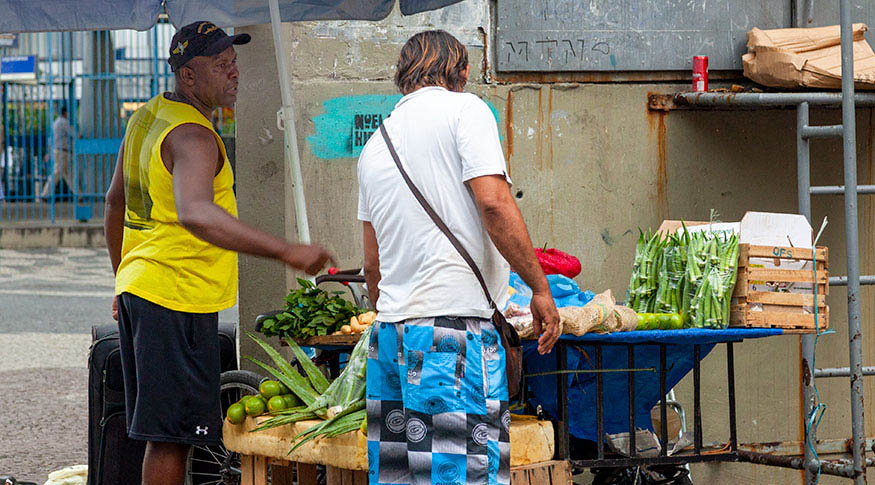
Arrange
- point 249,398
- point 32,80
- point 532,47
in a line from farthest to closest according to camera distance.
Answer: point 32,80 < point 532,47 < point 249,398

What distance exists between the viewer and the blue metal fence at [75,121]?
51.9 ft

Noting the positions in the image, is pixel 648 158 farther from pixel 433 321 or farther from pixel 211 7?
pixel 433 321

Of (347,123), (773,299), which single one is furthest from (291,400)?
(773,299)

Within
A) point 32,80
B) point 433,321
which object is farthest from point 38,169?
→ point 433,321

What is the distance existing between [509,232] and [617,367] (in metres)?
1.14

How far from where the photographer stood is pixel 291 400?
4195 millimetres

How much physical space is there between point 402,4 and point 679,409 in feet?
7.32

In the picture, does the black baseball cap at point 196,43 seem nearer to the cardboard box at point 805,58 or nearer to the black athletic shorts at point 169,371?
the black athletic shorts at point 169,371

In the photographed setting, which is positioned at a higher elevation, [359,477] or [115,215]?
[115,215]

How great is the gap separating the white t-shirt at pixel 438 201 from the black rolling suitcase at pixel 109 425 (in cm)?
177

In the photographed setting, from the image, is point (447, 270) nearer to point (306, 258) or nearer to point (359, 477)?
point (306, 258)

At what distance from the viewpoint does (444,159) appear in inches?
129

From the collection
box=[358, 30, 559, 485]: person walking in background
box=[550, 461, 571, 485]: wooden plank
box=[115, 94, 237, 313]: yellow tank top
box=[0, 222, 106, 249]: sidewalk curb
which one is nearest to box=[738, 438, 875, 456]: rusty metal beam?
box=[550, 461, 571, 485]: wooden plank

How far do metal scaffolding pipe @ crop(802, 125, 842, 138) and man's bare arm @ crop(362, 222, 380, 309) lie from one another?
2.15 metres
